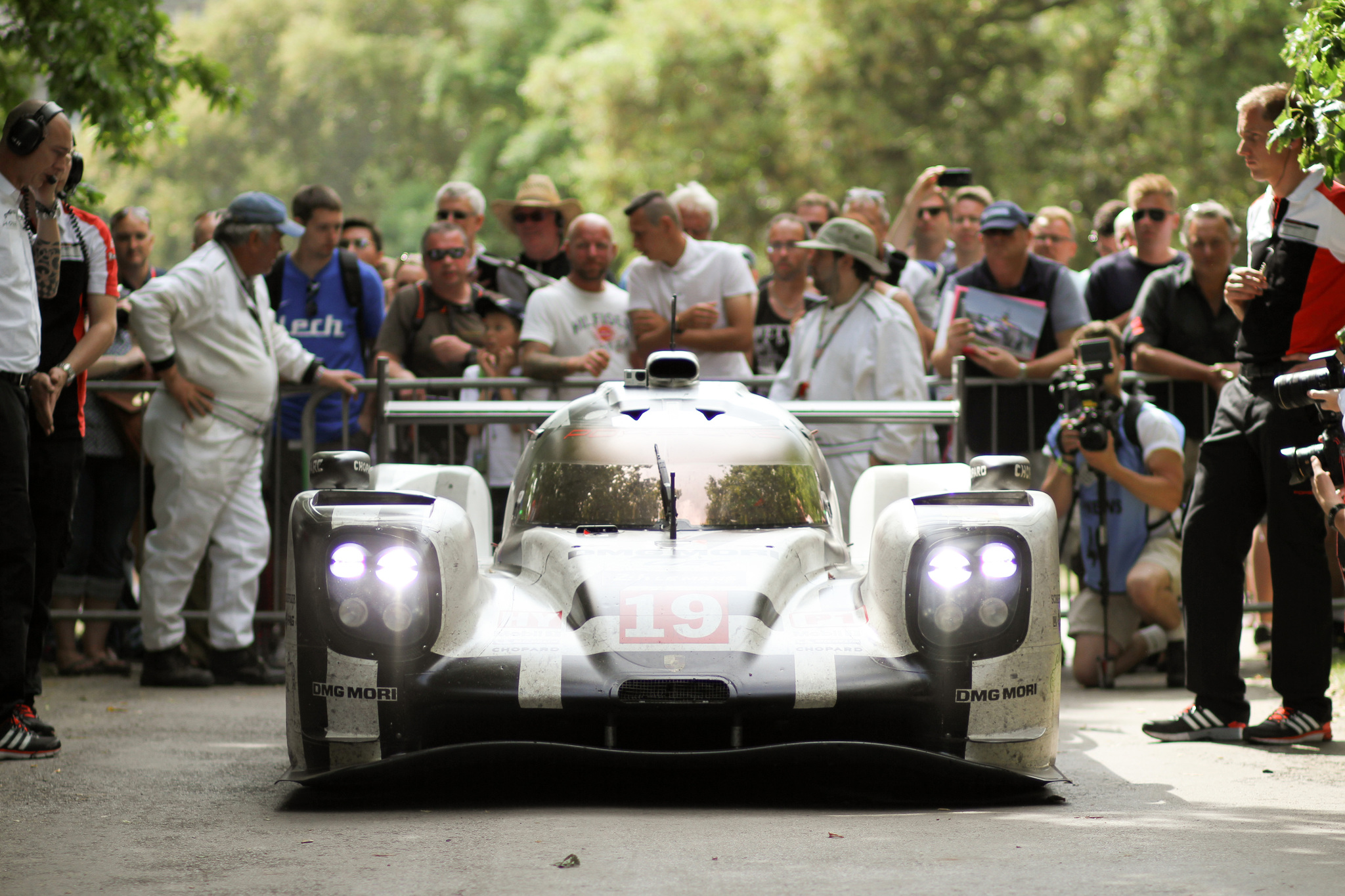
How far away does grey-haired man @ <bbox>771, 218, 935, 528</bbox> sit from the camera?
841 centimetres

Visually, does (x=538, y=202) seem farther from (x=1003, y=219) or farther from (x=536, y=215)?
(x=1003, y=219)

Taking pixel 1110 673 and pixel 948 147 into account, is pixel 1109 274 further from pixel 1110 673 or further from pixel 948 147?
pixel 948 147

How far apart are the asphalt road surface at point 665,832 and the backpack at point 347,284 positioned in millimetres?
3855

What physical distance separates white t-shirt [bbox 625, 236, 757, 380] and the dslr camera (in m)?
4.01

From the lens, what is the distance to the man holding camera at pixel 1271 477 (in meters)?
6.47

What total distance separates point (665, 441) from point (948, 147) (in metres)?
23.6

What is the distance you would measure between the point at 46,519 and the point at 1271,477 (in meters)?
4.81

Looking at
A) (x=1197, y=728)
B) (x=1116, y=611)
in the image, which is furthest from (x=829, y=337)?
(x=1197, y=728)

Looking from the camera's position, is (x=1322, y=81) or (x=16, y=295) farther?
(x=16, y=295)

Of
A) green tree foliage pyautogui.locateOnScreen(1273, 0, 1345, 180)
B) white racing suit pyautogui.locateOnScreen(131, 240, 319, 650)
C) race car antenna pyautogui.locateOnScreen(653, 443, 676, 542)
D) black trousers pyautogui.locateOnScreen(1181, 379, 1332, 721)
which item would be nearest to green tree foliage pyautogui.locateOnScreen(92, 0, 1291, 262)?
white racing suit pyautogui.locateOnScreen(131, 240, 319, 650)

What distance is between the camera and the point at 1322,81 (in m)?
5.81

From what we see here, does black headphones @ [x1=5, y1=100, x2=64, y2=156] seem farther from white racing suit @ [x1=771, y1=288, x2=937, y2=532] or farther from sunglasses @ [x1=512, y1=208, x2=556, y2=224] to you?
sunglasses @ [x1=512, y1=208, x2=556, y2=224]

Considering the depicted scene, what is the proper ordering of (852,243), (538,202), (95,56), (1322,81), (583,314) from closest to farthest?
(1322,81)
(852,243)
(583,314)
(538,202)
(95,56)

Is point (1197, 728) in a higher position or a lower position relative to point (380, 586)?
lower
